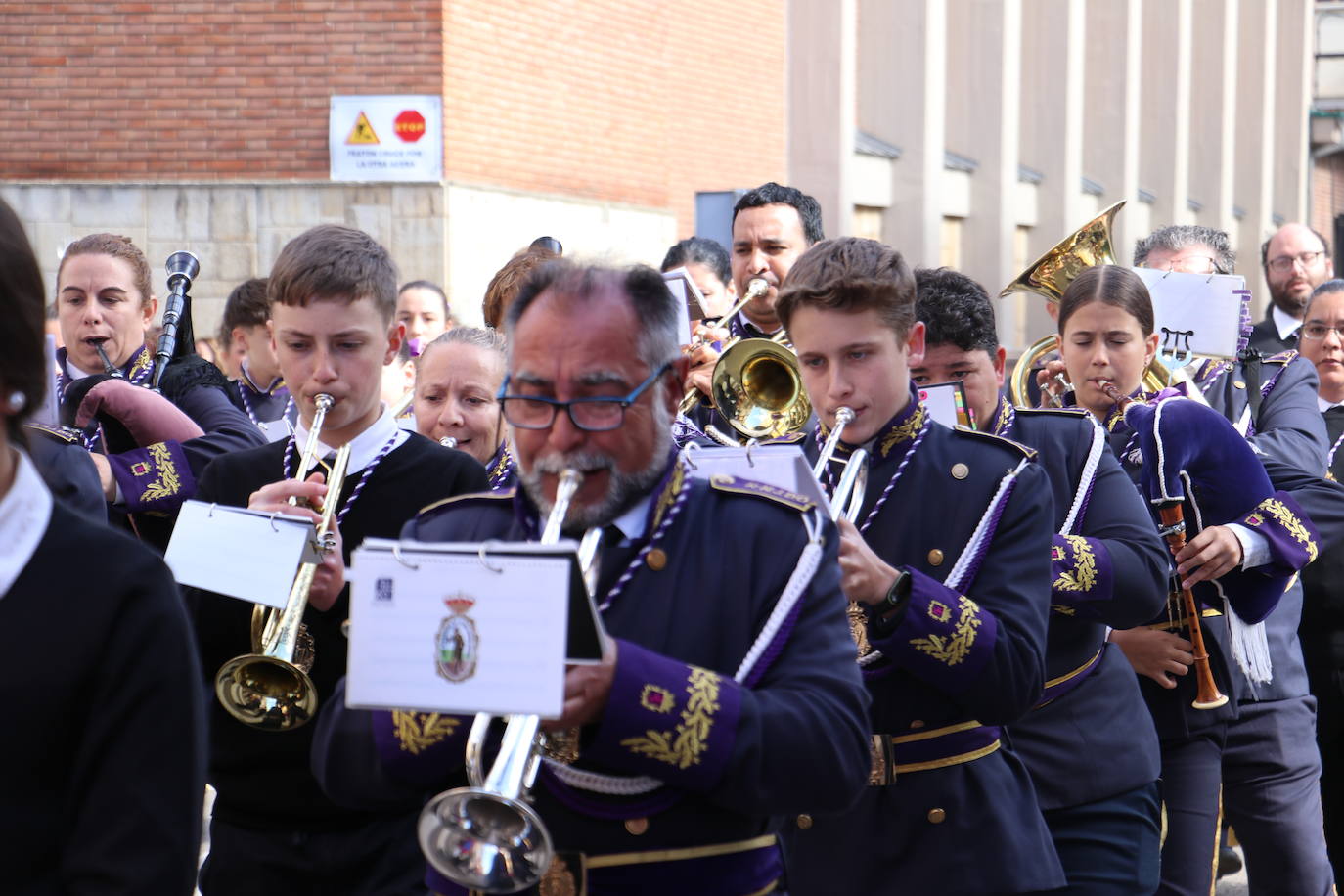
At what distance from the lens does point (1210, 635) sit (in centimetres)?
479

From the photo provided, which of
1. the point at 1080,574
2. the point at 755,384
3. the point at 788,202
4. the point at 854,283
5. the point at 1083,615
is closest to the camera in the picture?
the point at 854,283

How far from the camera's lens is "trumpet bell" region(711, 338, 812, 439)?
5070 millimetres

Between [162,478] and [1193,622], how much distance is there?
110 inches

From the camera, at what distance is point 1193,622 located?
474 cm

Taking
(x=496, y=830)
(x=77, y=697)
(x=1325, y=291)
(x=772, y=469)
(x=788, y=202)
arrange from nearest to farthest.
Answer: (x=77, y=697)
(x=496, y=830)
(x=772, y=469)
(x=788, y=202)
(x=1325, y=291)

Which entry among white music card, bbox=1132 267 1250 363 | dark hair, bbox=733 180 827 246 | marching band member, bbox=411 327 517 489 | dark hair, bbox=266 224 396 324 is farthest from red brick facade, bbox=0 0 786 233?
dark hair, bbox=266 224 396 324

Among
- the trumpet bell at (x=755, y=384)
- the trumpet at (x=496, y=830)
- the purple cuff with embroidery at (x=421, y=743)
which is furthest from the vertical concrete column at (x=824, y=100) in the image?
the trumpet at (x=496, y=830)

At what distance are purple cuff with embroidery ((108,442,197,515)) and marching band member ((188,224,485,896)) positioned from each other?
85 centimetres

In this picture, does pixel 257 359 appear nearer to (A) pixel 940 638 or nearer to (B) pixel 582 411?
(A) pixel 940 638

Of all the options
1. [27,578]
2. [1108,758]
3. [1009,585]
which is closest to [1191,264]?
[1108,758]

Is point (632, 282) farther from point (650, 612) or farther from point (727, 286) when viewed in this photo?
point (727, 286)

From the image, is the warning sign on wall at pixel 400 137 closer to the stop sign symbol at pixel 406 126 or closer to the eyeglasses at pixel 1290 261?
the stop sign symbol at pixel 406 126

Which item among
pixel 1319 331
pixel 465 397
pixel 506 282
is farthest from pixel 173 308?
pixel 1319 331

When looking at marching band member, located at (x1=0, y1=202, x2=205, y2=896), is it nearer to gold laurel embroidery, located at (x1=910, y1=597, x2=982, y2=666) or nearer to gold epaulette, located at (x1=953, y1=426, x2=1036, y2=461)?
gold laurel embroidery, located at (x1=910, y1=597, x2=982, y2=666)
